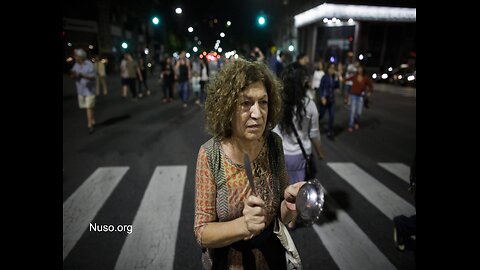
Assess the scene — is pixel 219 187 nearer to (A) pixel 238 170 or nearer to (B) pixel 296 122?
(A) pixel 238 170

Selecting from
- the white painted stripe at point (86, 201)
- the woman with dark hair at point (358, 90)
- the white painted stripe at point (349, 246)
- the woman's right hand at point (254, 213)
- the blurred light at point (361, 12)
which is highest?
the blurred light at point (361, 12)

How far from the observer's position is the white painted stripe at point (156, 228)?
330 cm

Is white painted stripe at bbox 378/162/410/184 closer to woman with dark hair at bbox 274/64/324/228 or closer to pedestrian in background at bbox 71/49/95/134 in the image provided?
woman with dark hair at bbox 274/64/324/228

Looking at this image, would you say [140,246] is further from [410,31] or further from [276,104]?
[410,31]

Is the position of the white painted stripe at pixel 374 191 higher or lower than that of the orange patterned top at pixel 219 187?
lower

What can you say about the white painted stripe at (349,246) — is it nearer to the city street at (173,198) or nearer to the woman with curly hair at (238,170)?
the city street at (173,198)

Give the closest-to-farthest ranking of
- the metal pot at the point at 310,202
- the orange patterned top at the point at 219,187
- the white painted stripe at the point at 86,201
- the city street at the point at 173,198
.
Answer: the metal pot at the point at 310,202 < the orange patterned top at the point at 219,187 < the city street at the point at 173,198 < the white painted stripe at the point at 86,201

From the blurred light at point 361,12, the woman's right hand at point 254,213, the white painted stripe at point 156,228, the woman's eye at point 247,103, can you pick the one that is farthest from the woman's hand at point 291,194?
the blurred light at point 361,12

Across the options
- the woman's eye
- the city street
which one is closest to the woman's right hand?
the woman's eye

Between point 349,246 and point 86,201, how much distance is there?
3776mm

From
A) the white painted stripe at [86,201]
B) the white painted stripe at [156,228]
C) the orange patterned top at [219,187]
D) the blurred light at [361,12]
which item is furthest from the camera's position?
the blurred light at [361,12]

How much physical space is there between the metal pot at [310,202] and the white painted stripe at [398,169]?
5.17 metres

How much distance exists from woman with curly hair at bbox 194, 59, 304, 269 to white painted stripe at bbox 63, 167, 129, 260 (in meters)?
2.68

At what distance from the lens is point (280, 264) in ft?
5.76
